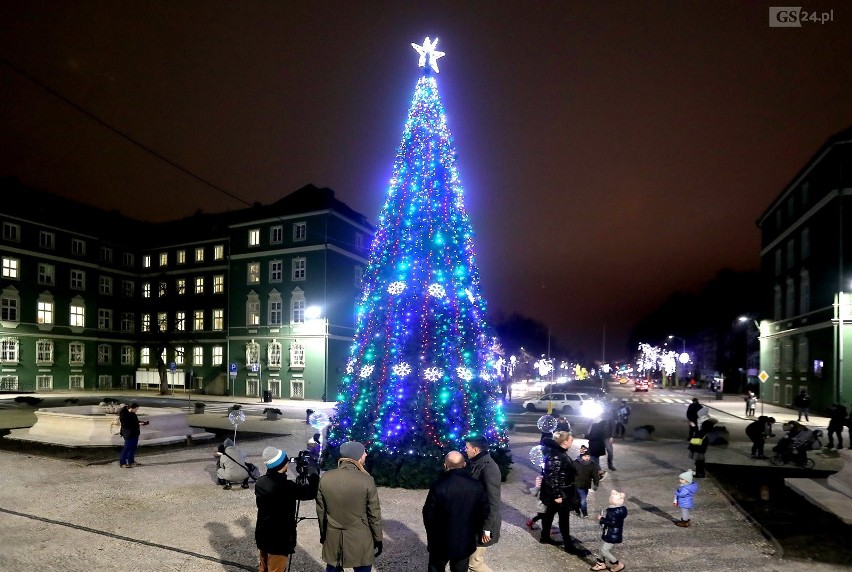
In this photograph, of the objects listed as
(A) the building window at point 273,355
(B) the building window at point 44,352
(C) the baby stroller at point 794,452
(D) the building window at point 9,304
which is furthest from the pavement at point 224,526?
(B) the building window at point 44,352

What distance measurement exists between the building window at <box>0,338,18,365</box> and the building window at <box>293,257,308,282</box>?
24.8 m

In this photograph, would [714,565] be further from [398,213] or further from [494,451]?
[398,213]

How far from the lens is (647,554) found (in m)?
8.63

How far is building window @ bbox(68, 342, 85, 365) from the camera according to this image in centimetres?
5416

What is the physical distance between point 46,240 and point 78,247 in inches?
126

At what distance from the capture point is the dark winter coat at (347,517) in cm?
550

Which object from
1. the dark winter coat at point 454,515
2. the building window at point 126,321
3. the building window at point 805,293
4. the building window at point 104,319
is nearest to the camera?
the dark winter coat at point 454,515

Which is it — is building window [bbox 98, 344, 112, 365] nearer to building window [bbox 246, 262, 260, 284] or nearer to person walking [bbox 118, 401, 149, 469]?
building window [bbox 246, 262, 260, 284]

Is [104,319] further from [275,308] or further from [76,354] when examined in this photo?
[275,308]

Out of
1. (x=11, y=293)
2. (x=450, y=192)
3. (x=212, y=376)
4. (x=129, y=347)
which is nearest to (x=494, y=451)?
(x=450, y=192)

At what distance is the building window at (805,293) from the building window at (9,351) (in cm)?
6193

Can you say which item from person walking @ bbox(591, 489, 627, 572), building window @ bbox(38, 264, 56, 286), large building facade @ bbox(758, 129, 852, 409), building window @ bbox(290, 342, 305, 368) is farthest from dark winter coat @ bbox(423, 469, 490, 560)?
building window @ bbox(38, 264, 56, 286)

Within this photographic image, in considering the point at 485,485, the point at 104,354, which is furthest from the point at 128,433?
the point at 104,354

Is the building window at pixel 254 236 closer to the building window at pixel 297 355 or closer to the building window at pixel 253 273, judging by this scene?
the building window at pixel 253 273
